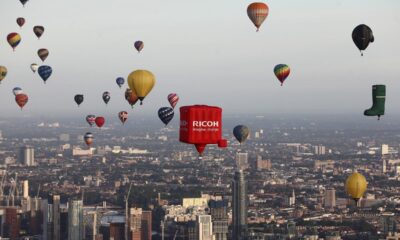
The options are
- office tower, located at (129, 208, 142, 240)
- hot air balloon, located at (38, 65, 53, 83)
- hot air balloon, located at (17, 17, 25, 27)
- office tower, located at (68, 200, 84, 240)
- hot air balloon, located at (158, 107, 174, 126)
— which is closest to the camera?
hot air balloon, located at (158, 107, 174, 126)

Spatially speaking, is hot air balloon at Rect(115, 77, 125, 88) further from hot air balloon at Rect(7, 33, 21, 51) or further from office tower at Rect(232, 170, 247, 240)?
office tower at Rect(232, 170, 247, 240)

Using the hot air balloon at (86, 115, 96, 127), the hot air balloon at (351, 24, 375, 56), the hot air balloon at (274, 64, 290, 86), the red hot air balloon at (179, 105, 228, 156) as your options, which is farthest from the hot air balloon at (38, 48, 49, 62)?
the red hot air balloon at (179, 105, 228, 156)

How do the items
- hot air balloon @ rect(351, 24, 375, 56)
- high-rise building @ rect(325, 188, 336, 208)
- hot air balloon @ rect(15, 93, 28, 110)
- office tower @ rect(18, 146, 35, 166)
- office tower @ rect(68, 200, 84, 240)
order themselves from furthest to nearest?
1. office tower @ rect(18, 146, 35, 166)
2. high-rise building @ rect(325, 188, 336, 208)
3. office tower @ rect(68, 200, 84, 240)
4. hot air balloon @ rect(15, 93, 28, 110)
5. hot air balloon @ rect(351, 24, 375, 56)

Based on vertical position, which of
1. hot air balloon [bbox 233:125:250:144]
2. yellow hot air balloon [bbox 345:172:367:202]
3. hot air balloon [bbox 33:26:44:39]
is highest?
hot air balloon [bbox 33:26:44:39]

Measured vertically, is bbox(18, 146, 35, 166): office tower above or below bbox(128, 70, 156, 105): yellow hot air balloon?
above

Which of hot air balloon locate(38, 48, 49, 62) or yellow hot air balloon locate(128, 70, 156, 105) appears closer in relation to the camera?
yellow hot air balloon locate(128, 70, 156, 105)

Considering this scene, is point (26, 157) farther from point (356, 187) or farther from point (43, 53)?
point (356, 187)

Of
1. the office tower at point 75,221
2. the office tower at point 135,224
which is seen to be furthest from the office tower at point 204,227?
the office tower at point 75,221
